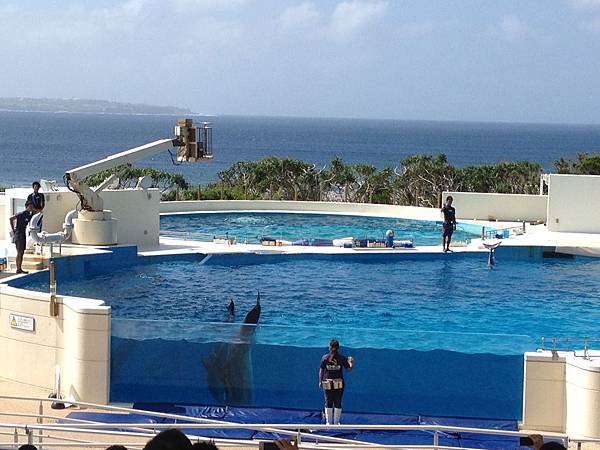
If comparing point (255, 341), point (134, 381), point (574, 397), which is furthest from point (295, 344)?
point (574, 397)

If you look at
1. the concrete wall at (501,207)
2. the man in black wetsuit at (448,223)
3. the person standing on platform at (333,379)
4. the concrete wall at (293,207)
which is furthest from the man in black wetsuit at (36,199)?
the concrete wall at (501,207)

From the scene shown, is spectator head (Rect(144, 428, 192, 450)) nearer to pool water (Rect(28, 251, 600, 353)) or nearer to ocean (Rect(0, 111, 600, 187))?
pool water (Rect(28, 251, 600, 353))

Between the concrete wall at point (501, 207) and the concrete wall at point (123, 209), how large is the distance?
8.87 m

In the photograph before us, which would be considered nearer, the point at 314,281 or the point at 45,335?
the point at 45,335

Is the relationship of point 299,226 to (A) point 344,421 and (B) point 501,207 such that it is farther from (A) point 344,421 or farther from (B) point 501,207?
(A) point 344,421

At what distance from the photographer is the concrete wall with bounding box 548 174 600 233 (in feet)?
78.2

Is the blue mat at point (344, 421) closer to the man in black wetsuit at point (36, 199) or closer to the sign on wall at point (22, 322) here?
the sign on wall at point (22, 322)

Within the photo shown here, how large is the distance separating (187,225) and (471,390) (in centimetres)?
1642

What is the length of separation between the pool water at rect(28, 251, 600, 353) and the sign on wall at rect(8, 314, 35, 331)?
2.55 m

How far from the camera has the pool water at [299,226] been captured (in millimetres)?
25219

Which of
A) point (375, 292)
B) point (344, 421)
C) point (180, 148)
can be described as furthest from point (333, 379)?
point (180, 148)

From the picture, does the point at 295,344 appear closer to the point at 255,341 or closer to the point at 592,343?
the point at 255,341

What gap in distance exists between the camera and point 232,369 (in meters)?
11.2

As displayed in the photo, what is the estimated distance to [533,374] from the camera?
1063 cm
